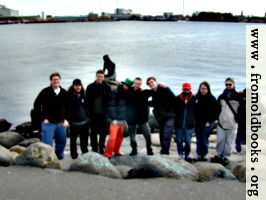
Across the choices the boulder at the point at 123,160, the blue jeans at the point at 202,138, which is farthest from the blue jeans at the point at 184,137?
the boulder at the point at 123,160

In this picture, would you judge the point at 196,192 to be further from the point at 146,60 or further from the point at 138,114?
the point at 146,60

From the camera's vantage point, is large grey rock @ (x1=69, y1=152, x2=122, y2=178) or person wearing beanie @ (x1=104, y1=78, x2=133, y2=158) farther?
person wearing beanie @ (x1=104, y1=78, x2=133, y2=158)

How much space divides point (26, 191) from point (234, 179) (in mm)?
3331

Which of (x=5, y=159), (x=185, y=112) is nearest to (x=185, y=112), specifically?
(x=185, y=112)

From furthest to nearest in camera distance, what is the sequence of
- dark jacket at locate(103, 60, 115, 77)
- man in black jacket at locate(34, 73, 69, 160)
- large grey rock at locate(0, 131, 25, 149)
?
dark jacket at locate(103, 60, 115, 77), large grey rock at locate(0, 131, 25, 149), man in black jacket at locate(34, 73, 69, 160)

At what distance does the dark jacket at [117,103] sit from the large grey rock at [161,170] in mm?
1359

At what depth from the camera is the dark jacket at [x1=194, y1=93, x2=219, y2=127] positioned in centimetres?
754

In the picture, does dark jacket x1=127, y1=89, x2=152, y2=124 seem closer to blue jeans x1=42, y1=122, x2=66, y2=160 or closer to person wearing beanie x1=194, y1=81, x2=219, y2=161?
person wearing beanie x1=194, y1=81, x2=219, y2=161

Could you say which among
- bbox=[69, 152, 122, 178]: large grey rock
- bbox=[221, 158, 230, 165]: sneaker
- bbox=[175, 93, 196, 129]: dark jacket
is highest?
bbox=[175, 93, 196, 129]: dark jacket

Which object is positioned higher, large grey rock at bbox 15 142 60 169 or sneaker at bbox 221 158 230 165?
large grey rock at bbox 15 142 60 169

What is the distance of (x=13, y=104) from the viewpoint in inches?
812

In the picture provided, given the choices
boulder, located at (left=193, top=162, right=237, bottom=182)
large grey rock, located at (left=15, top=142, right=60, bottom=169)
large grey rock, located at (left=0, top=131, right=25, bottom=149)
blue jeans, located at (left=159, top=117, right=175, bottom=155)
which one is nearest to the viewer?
boulder, located at (left=193, top=162, right=237, bottom=182)

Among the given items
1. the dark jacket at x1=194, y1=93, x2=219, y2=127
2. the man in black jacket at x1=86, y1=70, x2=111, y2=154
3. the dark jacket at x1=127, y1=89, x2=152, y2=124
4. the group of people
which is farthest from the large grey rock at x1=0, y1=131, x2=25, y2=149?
the dark jacket at x1=194, y1=93, x2=219, y2=127

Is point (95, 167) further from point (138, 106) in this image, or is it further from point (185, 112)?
point (185, 112)
